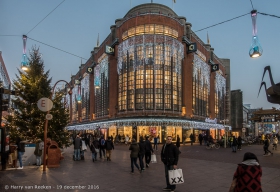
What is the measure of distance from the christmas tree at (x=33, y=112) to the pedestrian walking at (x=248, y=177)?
15.1 metres

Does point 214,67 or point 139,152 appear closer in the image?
point 139,152

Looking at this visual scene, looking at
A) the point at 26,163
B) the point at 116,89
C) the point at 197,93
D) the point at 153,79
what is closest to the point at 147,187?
the point at 26,163

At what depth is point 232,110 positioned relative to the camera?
271 ft

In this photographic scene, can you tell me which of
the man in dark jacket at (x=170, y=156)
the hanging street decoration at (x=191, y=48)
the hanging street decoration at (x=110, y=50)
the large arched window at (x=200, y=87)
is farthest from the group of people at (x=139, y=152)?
the large arched window at (x=200, y=87)

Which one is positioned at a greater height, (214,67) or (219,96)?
(214,67)

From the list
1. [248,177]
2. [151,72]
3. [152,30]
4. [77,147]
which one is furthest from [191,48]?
[248,177]

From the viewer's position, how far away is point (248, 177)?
4.09m

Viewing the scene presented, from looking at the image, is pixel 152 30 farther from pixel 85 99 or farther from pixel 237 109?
pixel 237 109

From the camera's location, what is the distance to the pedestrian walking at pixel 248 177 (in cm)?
407

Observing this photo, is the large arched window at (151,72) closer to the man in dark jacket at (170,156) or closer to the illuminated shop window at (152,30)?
the illuminated shop window at (152,30)

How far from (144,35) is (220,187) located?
31.3m

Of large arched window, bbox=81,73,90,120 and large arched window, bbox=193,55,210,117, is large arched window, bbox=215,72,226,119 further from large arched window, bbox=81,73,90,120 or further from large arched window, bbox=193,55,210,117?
large arched window, bbox=81,73,90,120

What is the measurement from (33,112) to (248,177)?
51.1 feet

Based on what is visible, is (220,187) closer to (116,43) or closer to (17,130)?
(17,130)
